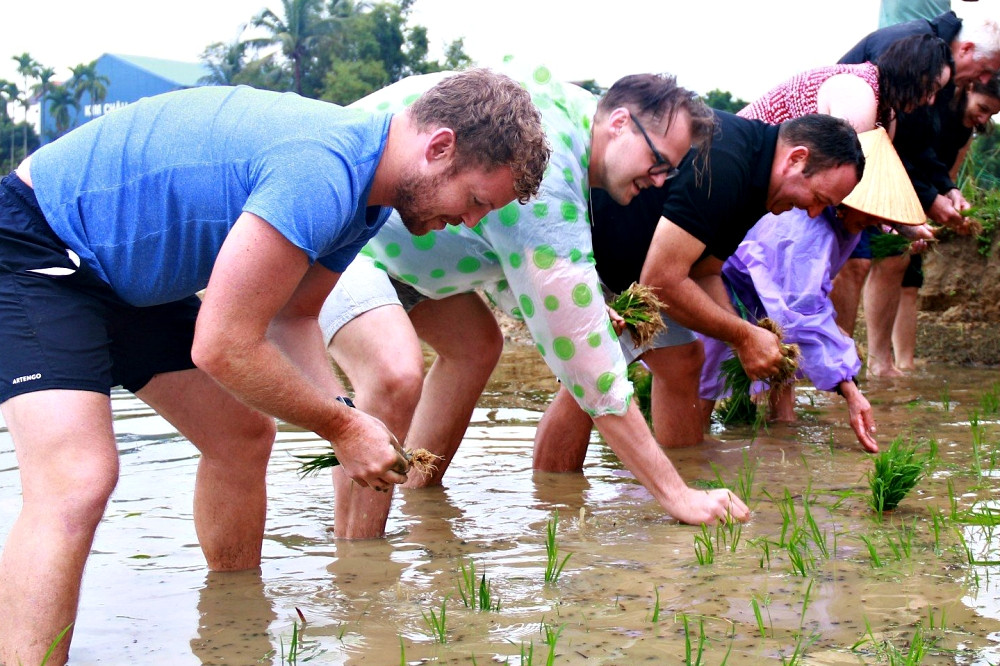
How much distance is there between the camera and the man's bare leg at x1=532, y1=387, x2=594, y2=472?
4668 mm

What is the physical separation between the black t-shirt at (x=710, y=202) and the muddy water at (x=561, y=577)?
3.07 ft

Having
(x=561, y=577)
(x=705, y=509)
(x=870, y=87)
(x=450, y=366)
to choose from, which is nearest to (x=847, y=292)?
(x=870, y=87)

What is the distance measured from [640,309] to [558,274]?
807mm

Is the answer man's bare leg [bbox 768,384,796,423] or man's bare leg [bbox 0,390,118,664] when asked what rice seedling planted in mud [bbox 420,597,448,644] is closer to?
man's bare leg [bbox 0,390,118,664]

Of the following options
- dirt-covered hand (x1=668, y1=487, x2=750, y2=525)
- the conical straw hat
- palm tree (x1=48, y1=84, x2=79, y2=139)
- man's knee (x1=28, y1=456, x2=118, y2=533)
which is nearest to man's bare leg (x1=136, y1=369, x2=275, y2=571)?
man's knee (x1=28, y1=456, x2=118, y2=533)

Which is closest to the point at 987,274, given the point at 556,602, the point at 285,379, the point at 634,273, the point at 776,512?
the point at 634,273

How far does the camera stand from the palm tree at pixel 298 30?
54719mm

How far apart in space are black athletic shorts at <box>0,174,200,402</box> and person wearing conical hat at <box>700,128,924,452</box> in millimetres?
2869

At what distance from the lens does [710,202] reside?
409 cm

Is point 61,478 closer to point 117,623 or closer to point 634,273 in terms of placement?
point 117,623

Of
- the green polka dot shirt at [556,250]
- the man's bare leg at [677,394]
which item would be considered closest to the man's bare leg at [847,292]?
the man's bare leg at [677,394]

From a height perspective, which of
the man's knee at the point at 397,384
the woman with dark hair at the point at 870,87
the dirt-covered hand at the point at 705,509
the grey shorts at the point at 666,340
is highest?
the woman with dark hair at the point at 870,87

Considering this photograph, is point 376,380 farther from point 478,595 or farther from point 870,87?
point 870,87

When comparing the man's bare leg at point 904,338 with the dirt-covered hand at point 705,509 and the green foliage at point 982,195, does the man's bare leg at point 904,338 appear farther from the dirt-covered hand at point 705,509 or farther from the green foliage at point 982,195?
the dirt-covered hand at point 705,509
